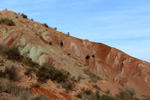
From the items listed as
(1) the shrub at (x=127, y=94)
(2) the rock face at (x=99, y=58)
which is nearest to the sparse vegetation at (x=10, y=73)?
(1) the shrub at (x=127, y=94)

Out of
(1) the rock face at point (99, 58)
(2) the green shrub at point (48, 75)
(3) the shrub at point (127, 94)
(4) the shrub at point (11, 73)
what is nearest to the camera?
(4) the shrub at point (11, 73)

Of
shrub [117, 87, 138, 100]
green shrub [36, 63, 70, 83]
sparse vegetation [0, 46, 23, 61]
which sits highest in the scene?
sparse vegetation [0, 46, 23, 61]

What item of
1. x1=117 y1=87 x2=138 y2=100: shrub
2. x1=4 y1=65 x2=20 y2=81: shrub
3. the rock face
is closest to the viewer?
x1=4 y1=65 x2=20 y2=81: shrub

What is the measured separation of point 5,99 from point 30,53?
1521 centimetres

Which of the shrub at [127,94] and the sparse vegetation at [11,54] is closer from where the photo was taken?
the sparse vegetation at [11,54]

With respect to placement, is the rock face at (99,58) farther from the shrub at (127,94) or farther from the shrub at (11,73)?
the shrub at (11,73)

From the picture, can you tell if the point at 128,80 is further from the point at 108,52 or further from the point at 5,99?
the point at 5,99

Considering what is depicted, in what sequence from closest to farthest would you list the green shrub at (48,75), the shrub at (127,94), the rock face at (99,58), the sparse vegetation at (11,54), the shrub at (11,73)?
the shrub at (11,73) → the green shrub at (48,75) → the sparse vegetation at (11,54) → the shrub at (127,94) → the rock face at (99,58)

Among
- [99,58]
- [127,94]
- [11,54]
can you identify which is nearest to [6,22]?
[11,54]

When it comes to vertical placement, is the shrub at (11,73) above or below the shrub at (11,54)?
below

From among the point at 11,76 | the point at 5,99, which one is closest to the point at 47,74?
the point at 11,76

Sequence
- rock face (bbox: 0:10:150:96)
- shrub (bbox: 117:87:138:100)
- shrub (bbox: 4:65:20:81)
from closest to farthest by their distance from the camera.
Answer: shrub (bbox: 4:65:20:81) < shrub (bbox: 117:87:138:100) < rock face (bbox: 0:10:150:96)

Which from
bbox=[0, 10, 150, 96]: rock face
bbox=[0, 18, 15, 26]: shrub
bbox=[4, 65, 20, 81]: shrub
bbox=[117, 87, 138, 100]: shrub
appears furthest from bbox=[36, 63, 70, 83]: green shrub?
bbox=[0, 18, 15, 26]: shrub

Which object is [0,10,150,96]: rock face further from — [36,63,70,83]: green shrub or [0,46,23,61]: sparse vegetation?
[36,63,70,83]: green shrub
